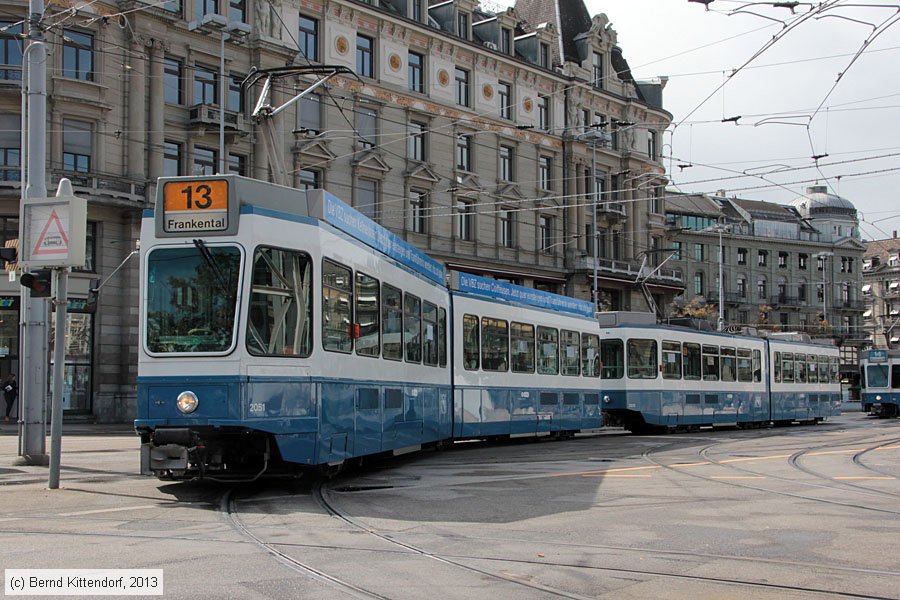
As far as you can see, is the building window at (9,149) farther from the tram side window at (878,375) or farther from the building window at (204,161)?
the tram side window at (878,375)

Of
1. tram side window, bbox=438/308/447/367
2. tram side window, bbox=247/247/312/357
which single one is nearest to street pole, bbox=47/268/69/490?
tram side window, bbox=247/247/312/357

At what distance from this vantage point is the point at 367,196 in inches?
1714

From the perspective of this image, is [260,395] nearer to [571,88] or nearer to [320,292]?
[320,292]

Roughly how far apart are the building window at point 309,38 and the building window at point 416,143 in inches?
220

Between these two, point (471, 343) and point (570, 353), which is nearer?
point (471, 343)

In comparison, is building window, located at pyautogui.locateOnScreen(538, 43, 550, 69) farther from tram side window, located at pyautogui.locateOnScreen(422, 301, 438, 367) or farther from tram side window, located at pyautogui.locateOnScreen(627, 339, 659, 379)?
tram side window, located at pyautogui.locateOnScreen(422, 301, 438, 367)

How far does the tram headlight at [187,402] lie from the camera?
11.1m

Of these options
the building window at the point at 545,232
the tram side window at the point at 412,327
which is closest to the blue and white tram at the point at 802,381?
the building window at the point at 545,232

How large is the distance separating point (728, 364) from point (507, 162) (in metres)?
21.1

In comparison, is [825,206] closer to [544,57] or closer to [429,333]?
[544,57]

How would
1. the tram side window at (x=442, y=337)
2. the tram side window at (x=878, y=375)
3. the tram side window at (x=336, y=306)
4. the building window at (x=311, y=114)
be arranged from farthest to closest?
1. the tram side window at (x=878, y=375)
2. the building window at (x=311, y=114)
3. the tram side window at (x=442, y=337)
4. the tram side window at (x=336, y=306)

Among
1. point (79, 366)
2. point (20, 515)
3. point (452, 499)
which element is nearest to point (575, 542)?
point (452, 499)

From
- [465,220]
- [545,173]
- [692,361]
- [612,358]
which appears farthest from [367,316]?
[545,173]

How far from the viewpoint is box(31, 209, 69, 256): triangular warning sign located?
13.3m
